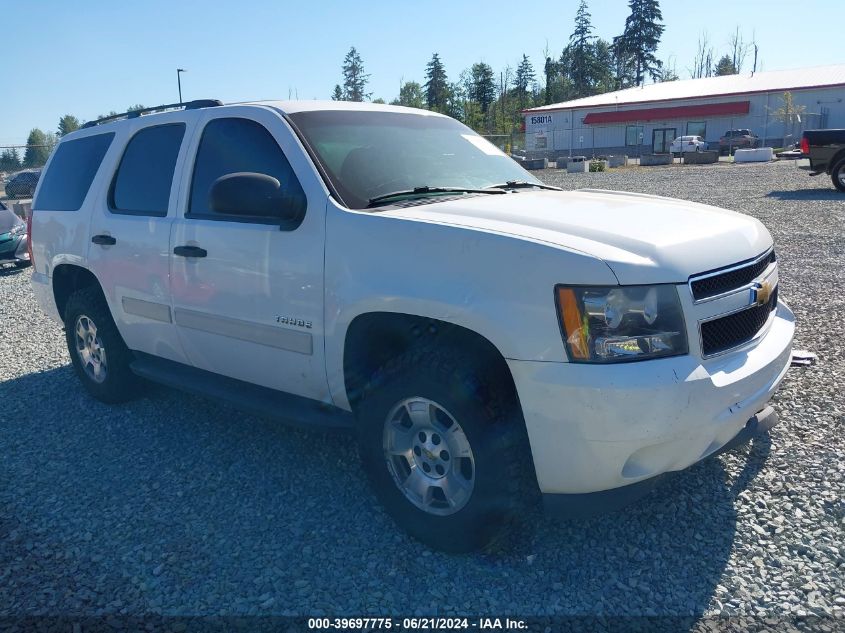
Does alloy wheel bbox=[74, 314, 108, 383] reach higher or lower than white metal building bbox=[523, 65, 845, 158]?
lower

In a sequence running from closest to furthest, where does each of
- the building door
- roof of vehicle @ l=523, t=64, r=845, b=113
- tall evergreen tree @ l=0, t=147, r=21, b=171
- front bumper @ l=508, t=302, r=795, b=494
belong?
front bumper @ l=508, t=302, r=795, b=494 < tall evergreen tree @ l=0, t=147, r=21, b=171 < roof of vehicle @ l=523, t=64, r=845, b=113 < the building door

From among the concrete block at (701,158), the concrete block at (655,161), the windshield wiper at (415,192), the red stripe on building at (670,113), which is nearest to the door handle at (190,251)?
the windshield wiper at (415,192)

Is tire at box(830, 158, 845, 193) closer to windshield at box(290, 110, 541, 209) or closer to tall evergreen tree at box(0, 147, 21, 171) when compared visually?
windshield at box(290, 110, 541, 209)

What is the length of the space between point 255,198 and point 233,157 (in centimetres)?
76

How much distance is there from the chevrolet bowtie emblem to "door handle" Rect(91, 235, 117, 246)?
3.90 metres

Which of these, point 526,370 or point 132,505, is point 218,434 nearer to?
point 132,505

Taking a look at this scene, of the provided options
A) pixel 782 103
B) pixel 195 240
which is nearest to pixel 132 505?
pixel 195 240

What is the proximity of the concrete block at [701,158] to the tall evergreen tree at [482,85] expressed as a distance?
5089cm

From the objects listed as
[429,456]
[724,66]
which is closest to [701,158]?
[429,456]

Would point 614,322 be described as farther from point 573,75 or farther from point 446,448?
point 573,75

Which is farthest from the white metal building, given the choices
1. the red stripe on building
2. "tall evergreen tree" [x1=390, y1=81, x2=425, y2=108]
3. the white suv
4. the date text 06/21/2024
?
the date text 06/21/2024

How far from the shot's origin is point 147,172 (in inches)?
181

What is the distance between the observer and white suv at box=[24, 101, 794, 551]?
2.64 metres

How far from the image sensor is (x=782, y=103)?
4706 centimetres
